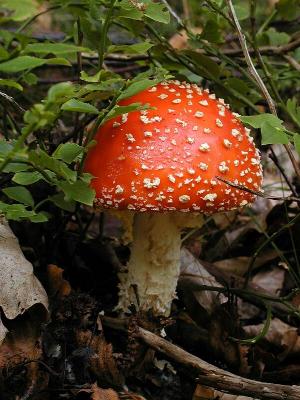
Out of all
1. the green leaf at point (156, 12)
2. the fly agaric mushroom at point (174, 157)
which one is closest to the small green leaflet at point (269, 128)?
the fly agaric mushroom at point (174, 157)

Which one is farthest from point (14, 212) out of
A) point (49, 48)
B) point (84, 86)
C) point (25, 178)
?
point (49, 48)

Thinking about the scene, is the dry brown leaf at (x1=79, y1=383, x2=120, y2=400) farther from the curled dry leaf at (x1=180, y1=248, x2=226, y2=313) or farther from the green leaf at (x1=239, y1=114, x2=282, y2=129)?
the green leaf at (x1=239, y1=114, x2=282, y2=129)

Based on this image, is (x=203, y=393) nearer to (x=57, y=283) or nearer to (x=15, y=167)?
(x=57, y=283)

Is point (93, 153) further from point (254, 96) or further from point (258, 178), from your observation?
point (254, 96)

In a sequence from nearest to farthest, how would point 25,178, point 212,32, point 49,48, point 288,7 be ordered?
1. point 49,48
2. point 25,178
3. point 212,32
4. point 288,7

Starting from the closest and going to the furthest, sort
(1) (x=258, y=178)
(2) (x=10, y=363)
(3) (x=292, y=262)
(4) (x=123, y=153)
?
(2) (x=10, y=363) < (4) (x=123, y=153) < (1) (x=258, y=178) < (3) (x=292, y=262)

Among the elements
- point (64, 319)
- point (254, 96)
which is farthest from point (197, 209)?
point (254, 96)

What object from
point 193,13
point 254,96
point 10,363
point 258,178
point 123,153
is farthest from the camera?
point 193,13
